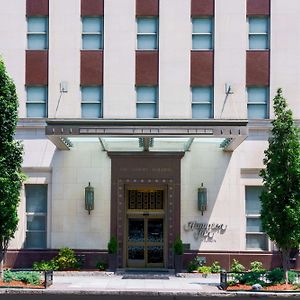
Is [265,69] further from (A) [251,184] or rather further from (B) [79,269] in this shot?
(B) [79,269]

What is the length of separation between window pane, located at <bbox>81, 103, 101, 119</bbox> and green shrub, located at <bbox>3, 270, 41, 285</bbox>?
9.09 metres

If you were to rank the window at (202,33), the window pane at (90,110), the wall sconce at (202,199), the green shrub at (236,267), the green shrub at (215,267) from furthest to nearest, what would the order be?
the window at (202,33) < the window pane at (90,110) < the wall sconce at (202,199) < the green shrub at (215,267) < the green shrub at (236,267)

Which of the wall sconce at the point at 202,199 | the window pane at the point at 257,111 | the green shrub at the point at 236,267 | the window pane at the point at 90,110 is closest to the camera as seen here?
the green shrub at the point at 236,267

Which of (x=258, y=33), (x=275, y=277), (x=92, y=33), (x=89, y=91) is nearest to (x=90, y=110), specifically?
(x=89, y=91)

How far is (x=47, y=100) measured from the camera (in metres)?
33.4

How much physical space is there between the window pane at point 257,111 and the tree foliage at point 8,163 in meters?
11.6

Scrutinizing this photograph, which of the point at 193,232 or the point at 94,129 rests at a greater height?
the point at 94,129

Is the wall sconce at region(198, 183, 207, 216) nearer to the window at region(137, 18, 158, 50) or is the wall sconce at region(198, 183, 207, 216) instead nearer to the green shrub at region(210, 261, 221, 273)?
the green shrub at region(210, 261, 221, 273)

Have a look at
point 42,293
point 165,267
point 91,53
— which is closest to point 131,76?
point 91,53

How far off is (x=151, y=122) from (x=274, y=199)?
17.7ft

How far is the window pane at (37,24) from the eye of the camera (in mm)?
33875

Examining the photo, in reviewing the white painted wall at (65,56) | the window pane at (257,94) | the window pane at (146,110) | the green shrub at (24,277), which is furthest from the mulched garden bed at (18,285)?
the window pane at (257,94)

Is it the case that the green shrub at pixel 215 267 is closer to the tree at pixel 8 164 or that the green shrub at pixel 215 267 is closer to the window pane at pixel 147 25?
the tree at pixel 8 164

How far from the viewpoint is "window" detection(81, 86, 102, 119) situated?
110ft
